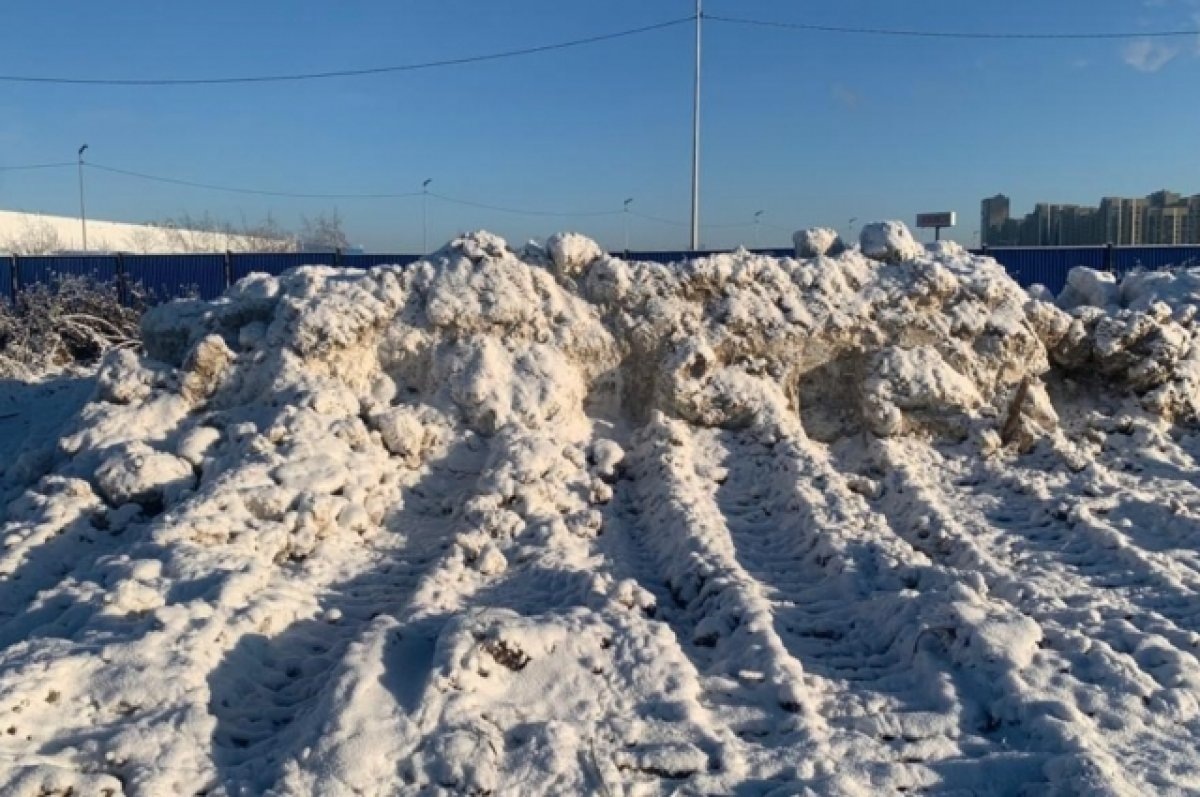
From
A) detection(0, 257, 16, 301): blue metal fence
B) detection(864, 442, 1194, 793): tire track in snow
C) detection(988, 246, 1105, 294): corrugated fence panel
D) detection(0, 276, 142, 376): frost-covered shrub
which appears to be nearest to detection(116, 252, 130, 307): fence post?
detection(0, 257, 16, 301): blue metal fence

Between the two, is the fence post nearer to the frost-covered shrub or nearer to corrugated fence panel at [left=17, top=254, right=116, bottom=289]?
corrugated fence panel at [left=17, top=254, right=116, bottom=289]

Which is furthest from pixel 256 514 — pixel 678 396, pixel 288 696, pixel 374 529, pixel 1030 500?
pixel 1030 500

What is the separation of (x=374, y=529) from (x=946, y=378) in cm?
419

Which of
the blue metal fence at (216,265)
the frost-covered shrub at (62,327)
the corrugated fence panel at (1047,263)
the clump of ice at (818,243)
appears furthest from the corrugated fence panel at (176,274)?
the corrugated fence panel at (1047,263)

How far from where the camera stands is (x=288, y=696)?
361 cm

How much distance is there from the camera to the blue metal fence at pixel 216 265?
722 inches

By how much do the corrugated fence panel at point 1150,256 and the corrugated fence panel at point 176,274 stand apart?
Result: 18.6 metres

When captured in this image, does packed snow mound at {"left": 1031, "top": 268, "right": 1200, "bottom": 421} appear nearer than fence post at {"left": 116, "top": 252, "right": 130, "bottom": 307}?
Yes

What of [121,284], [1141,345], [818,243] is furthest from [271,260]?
[1141,345]

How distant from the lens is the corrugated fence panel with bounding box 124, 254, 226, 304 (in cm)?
1909

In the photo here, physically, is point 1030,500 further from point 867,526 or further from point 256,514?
point 256,514

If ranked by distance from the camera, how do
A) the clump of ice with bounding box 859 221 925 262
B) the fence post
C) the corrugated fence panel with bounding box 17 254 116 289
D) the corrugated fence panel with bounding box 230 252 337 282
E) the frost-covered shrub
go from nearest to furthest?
1. the clump of ice with bounding box 859 221 925 262
2. the frost-covered shrub
3. the fence post
4. the corrugated fence panel with bounding box 17 254 116 289
5. the corrugated fence panel with bounding box 230 252 337 282

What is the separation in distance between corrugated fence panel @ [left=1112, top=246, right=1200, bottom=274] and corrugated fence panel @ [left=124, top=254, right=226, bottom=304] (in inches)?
731

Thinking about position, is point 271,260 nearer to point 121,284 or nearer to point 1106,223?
point 121,284
